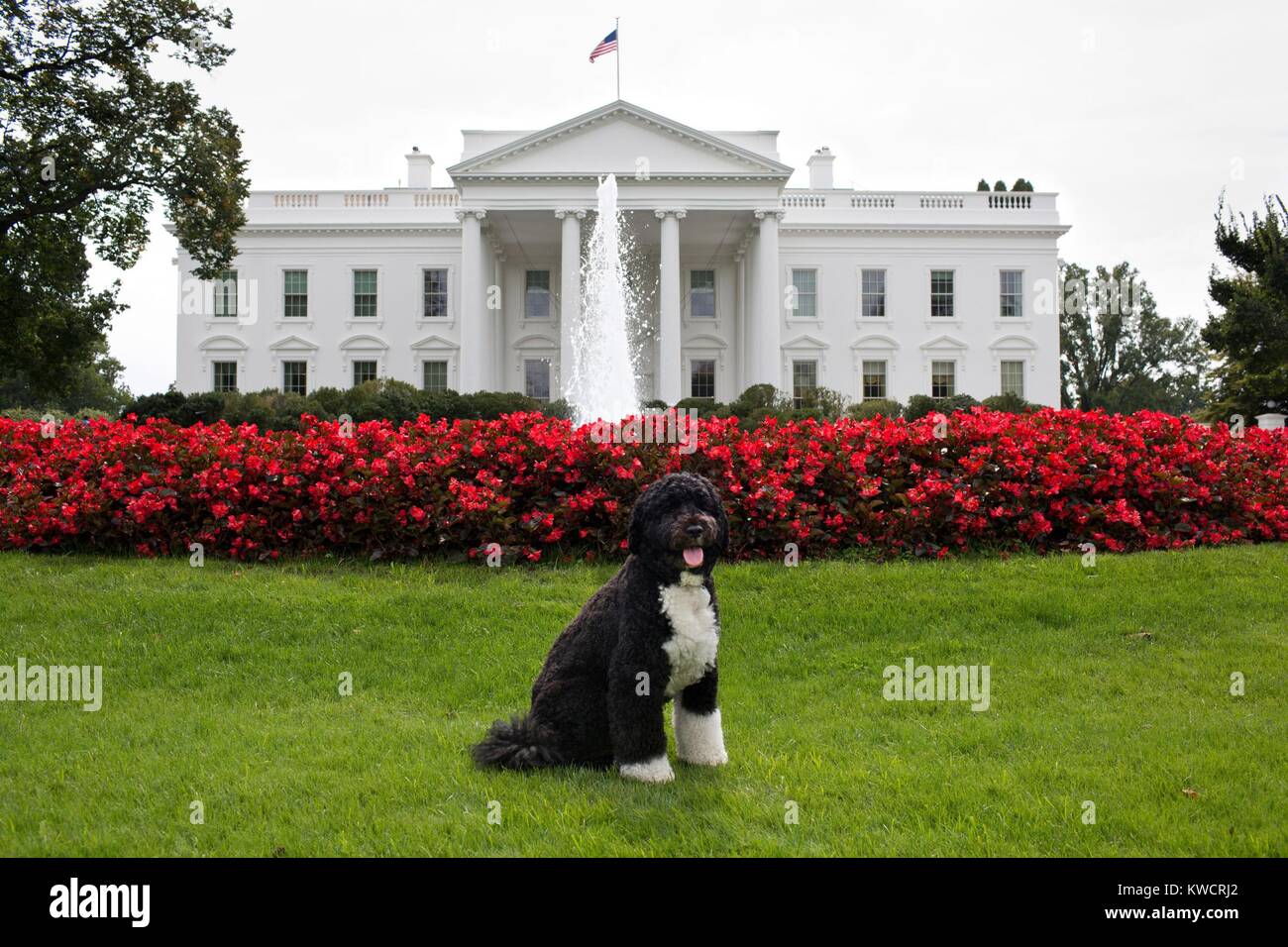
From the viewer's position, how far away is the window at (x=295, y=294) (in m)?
36.1

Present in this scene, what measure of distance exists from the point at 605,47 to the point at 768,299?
9.64 meters

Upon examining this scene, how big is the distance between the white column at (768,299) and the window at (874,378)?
6.15m

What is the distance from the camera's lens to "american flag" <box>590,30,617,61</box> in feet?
90.1

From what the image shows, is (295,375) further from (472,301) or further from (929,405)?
(929,405)

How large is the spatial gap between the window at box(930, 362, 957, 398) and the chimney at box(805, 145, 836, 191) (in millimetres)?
9071

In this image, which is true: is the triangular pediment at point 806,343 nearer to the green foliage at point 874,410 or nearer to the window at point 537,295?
the green foliage at point 874,410

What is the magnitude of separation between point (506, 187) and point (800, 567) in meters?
26.5

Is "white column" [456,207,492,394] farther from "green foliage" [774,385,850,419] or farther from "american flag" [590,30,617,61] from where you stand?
"green foliage" [774,385,850,419]

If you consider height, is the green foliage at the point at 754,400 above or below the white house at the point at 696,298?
below

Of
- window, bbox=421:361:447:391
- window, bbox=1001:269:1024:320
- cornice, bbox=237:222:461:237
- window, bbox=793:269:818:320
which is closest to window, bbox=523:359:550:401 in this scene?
window, bbox=421:361:447:391

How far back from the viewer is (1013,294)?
37000 millimetres

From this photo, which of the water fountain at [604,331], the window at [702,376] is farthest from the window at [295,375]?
the window at [702,376]
